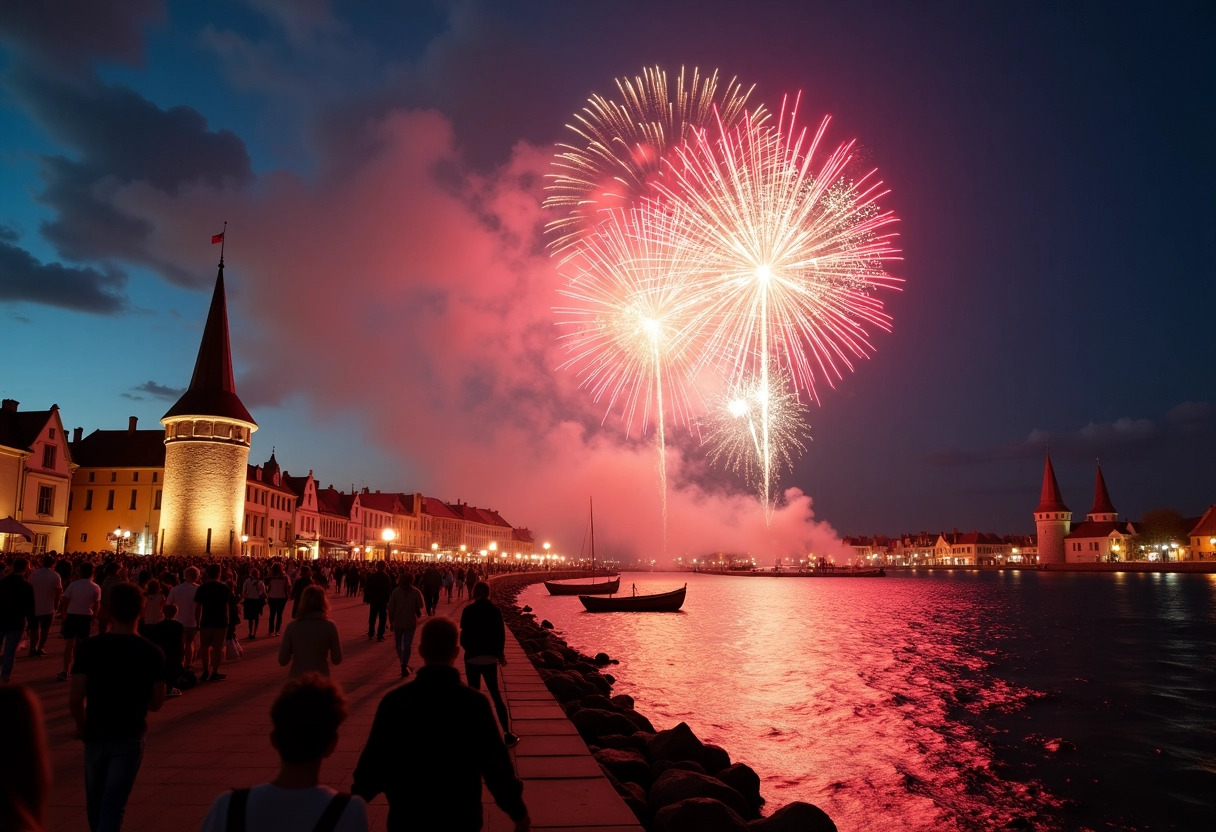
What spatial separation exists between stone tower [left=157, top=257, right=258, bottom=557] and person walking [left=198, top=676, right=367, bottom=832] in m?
52.2

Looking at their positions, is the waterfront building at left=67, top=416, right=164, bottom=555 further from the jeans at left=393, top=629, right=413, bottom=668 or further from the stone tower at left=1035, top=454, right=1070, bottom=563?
the stone tower at left=1035, top=454, right=1070, bottom=563

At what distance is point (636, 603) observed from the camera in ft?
197

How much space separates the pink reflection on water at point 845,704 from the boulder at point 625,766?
12.4 feet

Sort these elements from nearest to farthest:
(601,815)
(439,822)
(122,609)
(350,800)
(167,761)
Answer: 1. (350,800)
2. (439,822)
3. (122,609)
4. (601,815)
5. (167,761)

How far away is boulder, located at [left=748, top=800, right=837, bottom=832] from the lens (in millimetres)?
9211

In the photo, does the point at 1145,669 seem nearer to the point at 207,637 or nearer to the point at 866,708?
the point at 866,708

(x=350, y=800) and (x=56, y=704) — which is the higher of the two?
(x=350, y=800)

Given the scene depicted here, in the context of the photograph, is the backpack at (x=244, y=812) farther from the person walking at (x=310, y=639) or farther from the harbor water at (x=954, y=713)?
the harbor water at (x=954, y=713)

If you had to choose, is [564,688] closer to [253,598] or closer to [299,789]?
[253,598]

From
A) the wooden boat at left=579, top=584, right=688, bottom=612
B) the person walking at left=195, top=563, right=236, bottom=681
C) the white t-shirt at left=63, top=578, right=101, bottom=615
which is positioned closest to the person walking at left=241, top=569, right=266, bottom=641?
the person walking at left=195, top=563, right=236, bottom=681

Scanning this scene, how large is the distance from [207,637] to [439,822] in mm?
10720

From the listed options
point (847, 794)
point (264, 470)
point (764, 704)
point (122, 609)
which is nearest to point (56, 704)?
point (122, 609)

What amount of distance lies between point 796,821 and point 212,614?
29.1 ft

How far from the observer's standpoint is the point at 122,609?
16.4 ft
